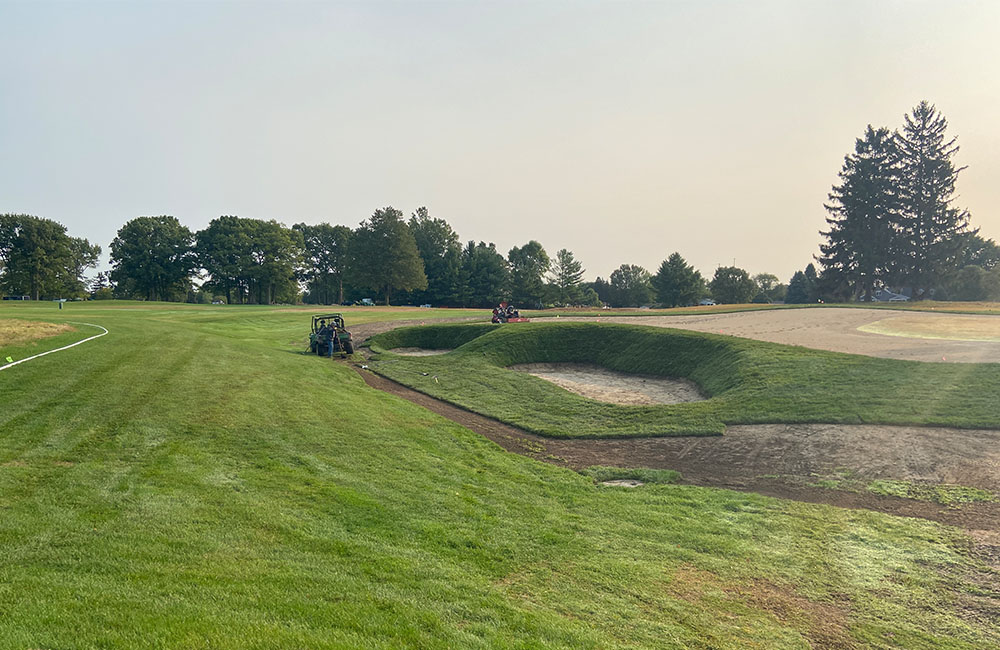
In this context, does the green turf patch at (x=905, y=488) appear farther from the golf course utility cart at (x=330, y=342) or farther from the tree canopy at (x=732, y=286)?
the tree canopy at (x=732, y=286)

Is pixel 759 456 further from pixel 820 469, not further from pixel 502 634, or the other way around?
pixel 502 634

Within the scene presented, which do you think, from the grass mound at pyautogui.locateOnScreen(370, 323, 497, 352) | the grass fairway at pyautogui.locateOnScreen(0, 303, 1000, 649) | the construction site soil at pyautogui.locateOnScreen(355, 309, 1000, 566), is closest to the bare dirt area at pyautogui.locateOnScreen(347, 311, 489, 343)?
the grass mound at pyautogui.locateOnScreen(370, 323, 497, 352)

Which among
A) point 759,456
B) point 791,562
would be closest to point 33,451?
point 791,562

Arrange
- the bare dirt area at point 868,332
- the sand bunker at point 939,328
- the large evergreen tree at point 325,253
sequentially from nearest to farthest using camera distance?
the bare dirt area at point 868,332
the sand bunker at point 939,328
the large evergreen tree at point 325,253

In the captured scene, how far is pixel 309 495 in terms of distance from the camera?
781cm

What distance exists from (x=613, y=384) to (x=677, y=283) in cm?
7847

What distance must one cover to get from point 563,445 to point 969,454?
8658mm

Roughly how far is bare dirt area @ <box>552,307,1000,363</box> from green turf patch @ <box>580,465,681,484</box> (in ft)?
45.6

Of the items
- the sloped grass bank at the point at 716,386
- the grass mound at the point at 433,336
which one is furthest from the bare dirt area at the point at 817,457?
the grass mound at the point at 433,336

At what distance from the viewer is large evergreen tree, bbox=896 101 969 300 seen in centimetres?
6569

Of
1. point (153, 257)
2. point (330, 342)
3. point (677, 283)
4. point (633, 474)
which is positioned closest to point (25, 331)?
point (330, 342)

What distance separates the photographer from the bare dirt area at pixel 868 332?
65.7 feet

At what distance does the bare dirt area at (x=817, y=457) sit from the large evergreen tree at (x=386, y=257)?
70.3 m

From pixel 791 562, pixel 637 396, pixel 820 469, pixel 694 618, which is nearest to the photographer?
pixel 694 618
